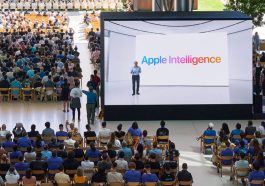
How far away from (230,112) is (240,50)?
2410 mm

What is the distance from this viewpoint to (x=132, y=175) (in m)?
23.5

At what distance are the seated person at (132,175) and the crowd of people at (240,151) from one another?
115 inches

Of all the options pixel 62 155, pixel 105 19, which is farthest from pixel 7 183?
pixel 105 19

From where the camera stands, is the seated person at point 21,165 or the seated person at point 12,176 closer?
the seated person at point 12,176

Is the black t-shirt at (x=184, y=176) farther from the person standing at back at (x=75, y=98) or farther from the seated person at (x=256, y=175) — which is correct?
the person standing at back at (x=75, y=98)

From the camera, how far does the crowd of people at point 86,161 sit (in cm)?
2336

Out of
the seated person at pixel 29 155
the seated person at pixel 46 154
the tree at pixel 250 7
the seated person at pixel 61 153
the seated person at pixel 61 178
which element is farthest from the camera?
the tree at pixel 250 7

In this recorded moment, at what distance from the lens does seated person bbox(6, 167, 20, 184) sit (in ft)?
76.3

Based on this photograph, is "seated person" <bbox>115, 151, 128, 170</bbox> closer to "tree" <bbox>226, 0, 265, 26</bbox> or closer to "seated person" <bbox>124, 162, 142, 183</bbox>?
"seated person" <bbox>124, 162, 142, 183</bbox>

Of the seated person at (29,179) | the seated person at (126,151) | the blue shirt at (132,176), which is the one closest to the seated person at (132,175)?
the blue shirt at (132,176)

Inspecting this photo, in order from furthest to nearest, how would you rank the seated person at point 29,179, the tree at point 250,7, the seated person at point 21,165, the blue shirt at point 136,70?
the tree at point 250,7 < the blue shirt at point 136,70 < the seated person at point 21,165 < the seated person at point 29,179

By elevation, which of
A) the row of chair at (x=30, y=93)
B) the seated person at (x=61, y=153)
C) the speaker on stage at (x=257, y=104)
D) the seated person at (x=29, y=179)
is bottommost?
the seated person at (x=29, y=179)

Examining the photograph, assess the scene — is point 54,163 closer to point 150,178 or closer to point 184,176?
point 150,178

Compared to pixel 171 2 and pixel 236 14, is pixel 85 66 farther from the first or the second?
pixel 236 14
